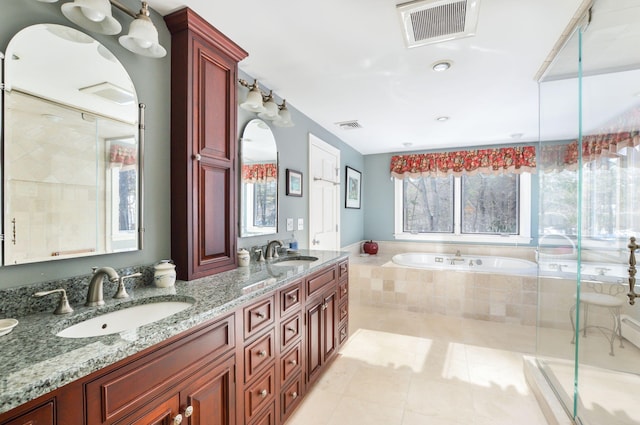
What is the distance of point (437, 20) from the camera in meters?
1.60

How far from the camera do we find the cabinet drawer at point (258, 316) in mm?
1370

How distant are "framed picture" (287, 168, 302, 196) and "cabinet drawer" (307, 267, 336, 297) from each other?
0.88 metres

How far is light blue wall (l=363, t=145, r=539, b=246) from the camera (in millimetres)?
5188

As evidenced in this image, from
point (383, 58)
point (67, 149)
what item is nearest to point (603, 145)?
point (383, 58)

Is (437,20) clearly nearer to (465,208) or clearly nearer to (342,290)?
(342,290)

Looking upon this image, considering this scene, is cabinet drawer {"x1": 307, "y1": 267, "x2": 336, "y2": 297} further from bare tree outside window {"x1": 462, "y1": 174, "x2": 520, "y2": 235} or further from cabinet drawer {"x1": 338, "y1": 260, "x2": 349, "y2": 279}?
Result: bare tree outside window {"x1": 462, "y1": 174, "x2": 520, "y2": 235}

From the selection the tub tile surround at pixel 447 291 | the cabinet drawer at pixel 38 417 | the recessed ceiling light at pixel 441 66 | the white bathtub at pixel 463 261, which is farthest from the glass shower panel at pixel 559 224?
the cabinet drawer at pixel 38 417

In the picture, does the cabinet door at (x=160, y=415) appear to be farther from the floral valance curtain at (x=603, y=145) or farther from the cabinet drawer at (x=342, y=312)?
the floral valance curtain at (x=603, y=145)

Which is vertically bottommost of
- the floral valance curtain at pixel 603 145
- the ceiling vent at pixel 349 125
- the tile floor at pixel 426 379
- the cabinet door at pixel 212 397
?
the tile floor at pixel 426 379

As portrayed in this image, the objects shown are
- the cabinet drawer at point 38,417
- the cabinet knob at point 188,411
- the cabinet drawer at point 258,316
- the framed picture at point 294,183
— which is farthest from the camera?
the framed picture at point 294,183

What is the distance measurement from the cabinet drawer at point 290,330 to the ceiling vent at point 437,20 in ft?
5.65

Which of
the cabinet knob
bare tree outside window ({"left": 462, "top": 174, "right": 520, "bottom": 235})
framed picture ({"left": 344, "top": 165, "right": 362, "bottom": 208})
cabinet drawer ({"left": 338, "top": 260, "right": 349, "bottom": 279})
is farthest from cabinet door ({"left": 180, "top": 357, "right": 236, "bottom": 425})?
bare tree outside window ({"left": 462, "top": 174, "right": 520, "bottom": 235})

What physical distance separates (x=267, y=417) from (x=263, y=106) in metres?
1.84

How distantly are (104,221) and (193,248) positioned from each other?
42 centimetres
